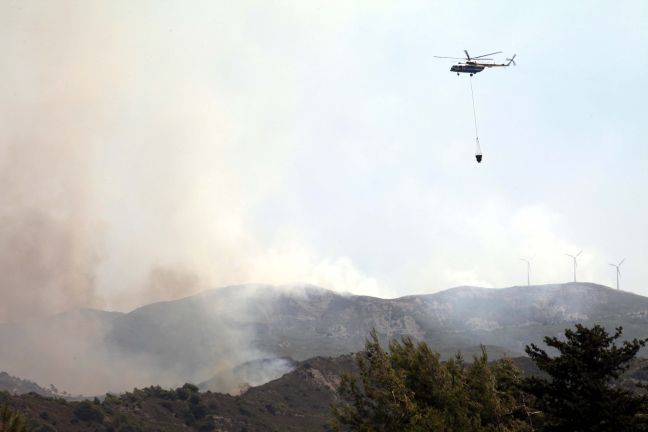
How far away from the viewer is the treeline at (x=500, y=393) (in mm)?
43406

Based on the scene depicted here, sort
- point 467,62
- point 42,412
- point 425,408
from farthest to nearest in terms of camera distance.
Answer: point 42,412 < point 467,62 < point 425,408

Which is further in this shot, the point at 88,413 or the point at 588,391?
the point at 88,413

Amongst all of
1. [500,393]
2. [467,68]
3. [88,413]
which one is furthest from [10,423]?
[88,413]

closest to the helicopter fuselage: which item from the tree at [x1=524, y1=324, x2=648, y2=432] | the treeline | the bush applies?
the treeline

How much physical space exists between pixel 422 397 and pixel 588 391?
19889 mm

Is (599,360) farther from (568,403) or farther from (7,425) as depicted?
(7,425)

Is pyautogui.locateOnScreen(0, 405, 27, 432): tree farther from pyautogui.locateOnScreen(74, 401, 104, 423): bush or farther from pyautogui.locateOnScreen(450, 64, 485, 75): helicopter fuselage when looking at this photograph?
pyautogui.locateOnScreen(74, 401, 104, 423): bush

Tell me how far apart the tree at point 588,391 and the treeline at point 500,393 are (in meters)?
0.06

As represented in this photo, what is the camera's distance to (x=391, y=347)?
6594cm

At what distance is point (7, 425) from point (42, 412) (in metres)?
123

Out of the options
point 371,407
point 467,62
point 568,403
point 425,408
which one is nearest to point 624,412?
point 568,403

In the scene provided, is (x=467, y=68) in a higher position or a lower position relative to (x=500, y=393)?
higher

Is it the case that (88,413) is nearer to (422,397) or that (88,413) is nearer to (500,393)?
(422,397)

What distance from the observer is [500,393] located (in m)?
60.3
